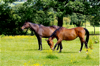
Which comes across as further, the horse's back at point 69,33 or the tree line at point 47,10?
the tree line at point 47,10

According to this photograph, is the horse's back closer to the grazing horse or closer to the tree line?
the grazing horse

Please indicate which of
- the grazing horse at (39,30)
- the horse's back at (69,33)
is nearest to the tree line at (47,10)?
the grazing horse at (39,30)

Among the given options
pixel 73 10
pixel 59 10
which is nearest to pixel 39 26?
pixel 59 10

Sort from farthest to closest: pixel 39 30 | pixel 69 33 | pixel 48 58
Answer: pixel 39 30 < pixel 69 33 < pixel 48 58

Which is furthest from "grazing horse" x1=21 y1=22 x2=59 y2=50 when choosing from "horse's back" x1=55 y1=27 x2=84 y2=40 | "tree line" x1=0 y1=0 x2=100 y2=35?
"tree line" x1=0 y1=0 x2=100 y2=35

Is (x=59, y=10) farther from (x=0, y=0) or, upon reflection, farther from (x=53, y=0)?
(x=0, y=0)

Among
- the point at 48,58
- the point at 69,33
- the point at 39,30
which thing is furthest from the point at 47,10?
the point at 48,58

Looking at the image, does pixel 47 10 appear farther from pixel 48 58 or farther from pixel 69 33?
pixel 48 58

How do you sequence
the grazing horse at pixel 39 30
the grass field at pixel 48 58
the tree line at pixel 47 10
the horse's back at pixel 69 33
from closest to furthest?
the grass field at pixel 48 58 → the horse's back at pixel 69 33 → the grazing horse at pixel 39 30 → the tree line at pixel 47 10

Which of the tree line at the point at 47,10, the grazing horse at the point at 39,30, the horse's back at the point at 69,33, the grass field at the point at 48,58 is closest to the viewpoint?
the grass field at the point at 48,58

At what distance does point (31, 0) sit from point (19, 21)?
9.41m

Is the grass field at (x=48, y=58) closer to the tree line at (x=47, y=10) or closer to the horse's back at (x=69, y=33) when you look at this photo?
the horse's back at (x=69, y=33)

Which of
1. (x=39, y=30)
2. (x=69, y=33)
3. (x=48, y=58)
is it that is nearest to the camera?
(x=48, y=58)

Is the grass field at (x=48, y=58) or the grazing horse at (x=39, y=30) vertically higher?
the grazing horse at (x=39, y=30)
